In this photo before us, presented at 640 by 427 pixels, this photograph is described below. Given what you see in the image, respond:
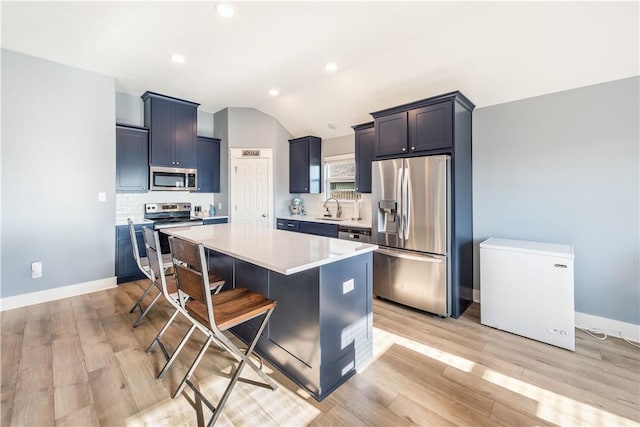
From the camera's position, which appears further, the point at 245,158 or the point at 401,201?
the point at 245,158

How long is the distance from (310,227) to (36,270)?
3.51 meters

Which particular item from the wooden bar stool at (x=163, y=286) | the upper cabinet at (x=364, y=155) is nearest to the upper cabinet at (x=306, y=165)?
the upper cabinet at (x=364, y=155)

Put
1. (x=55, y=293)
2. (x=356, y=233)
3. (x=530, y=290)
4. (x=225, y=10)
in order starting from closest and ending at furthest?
1. (x=225, y=10)
2. (x=530, y=290)
3. (x=55, y=293)
4. (x=356, y=233)

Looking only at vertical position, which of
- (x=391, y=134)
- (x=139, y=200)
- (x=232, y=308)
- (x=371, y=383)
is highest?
(x=391, y=134)

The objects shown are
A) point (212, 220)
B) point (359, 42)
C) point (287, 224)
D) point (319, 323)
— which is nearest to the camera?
point (319, 323)

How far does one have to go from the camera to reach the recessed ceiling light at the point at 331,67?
11.0 ft

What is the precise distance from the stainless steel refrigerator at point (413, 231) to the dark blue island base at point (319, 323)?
1134 mm

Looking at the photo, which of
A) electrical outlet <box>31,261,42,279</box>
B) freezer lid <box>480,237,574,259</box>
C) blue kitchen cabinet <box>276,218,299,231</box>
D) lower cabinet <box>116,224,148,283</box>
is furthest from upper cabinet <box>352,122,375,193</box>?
electrical outlet <box>31,261,42,279</box>

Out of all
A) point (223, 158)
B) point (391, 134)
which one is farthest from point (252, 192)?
point (391, 134)

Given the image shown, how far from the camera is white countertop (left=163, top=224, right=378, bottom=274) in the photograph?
1574 mm

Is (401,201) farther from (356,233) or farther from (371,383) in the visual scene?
(371,383)

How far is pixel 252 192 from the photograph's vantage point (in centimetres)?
525

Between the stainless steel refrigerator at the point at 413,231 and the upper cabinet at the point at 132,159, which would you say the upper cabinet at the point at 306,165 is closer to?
the stainless steel refrigerator at the point at 413,231

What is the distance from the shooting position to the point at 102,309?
121 inches
